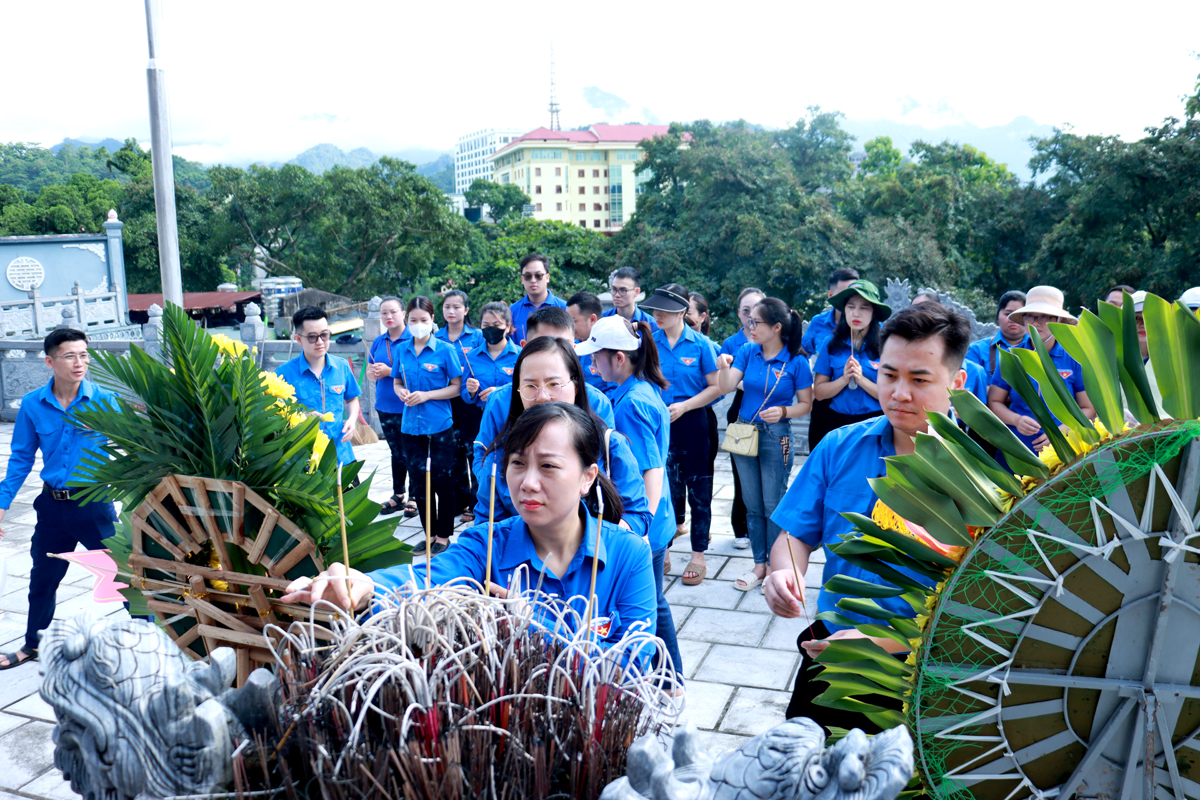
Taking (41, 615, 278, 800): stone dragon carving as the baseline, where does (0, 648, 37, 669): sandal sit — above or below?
below

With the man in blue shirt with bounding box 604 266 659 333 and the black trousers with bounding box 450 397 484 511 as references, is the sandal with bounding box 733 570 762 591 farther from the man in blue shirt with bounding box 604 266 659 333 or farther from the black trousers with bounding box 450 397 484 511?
the black trousers with bounding box 450 397 484 511

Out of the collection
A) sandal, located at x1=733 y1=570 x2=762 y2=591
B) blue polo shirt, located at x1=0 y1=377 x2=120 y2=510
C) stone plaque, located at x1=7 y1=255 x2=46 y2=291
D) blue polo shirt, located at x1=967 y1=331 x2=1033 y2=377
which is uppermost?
A: stone plaque, located at x1=7 y1=255 x2=46 y2=291

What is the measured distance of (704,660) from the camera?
3.99 m

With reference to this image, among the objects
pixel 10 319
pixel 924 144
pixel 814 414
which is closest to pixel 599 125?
pixel 924 144

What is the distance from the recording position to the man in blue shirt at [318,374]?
16.7 ft

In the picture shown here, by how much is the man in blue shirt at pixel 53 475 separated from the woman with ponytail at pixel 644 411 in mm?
2190

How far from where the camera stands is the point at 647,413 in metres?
3.47

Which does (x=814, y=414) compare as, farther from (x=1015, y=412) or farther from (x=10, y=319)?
(x=10, y=319)

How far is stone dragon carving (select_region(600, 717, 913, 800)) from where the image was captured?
94 centimetres

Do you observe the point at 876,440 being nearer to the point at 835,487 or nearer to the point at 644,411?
the point at 835,487

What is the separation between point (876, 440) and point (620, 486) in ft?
2.91

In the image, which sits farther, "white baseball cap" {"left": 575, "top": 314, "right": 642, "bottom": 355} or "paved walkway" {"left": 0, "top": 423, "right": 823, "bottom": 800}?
"white baseball cap" {"left": 575, "top": 314, "right": 642, "bottom": 355}

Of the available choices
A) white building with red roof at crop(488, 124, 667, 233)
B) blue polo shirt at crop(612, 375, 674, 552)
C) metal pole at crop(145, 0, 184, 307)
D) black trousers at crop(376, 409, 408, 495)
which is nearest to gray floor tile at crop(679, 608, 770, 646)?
blue polo shirt at crop(612, 375, 674, 552)

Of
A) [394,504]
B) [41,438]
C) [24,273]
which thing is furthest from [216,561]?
[24,273]
